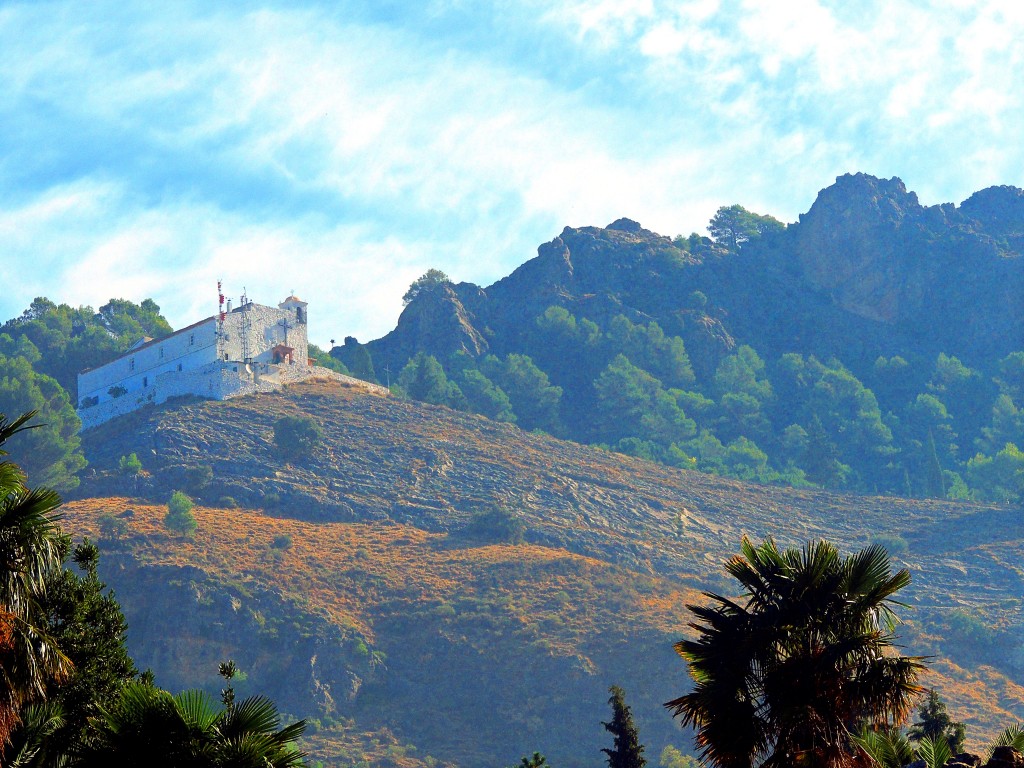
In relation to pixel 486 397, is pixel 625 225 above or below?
above

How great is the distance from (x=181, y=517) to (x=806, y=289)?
9679 cm

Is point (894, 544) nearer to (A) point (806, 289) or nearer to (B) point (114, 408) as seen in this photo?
(B) point (114, 408)

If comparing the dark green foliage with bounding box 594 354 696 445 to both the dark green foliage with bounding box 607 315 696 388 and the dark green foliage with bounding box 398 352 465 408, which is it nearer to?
the dark green foliage with bounding box 607 315 696 388

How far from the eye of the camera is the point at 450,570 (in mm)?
76312

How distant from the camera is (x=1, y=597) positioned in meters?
13.8

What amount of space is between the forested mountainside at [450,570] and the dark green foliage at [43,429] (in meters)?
1.68

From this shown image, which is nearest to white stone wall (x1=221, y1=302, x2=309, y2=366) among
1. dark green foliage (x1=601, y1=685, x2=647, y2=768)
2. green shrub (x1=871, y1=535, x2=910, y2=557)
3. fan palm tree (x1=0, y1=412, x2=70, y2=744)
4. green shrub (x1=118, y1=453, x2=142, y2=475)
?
green shrub (x1=118, y1=453, x2=142, y2=475)

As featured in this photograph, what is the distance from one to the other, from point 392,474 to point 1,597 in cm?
7392

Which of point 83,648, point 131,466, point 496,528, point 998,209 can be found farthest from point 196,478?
point 998,209

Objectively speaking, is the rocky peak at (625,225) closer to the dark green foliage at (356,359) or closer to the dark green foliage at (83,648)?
the dark green foliage at (356,359)

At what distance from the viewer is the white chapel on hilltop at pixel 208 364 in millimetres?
94062

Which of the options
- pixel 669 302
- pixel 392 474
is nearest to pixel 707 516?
pixel 392 474

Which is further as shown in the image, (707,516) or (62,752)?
(707,516)

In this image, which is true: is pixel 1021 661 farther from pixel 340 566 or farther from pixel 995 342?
pixel 995 342
